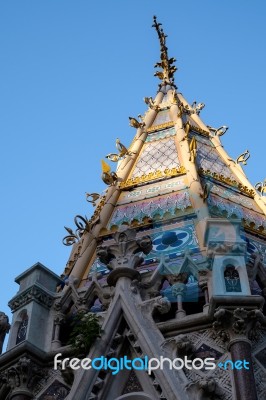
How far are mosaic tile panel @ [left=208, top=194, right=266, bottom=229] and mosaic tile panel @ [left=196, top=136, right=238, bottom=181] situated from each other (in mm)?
1913

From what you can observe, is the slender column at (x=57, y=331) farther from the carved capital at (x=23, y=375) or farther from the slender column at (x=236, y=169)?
the slender column at (x=236, y=169)

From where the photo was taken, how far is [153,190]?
19484 millimetres

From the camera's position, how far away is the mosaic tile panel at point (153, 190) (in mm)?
19109

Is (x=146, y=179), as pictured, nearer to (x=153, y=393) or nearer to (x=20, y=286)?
(x=20, y=286)

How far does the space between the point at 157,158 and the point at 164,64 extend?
9.43 m

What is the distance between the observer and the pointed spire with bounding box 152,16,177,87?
1168 inches

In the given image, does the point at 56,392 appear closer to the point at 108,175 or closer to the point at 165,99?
the point at 108,175

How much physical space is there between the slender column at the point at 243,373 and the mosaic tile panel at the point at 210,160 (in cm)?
967

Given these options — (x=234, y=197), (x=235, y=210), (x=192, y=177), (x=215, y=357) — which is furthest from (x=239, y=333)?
(x=234, y=197)

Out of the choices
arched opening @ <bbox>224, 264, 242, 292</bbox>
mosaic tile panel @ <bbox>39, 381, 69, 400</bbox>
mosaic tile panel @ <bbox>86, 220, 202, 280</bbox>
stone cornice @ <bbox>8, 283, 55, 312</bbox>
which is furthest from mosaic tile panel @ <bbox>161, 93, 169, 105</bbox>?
mosaic tile panel @ <bbox>39, 381, 69, 400</bbox>

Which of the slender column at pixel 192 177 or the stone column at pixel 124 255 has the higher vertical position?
the slender column at pixel 192 177

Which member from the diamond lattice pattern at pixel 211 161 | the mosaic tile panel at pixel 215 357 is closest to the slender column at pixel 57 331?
the mosaic tile panel at pixel 215 357

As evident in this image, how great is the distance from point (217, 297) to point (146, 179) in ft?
28.6

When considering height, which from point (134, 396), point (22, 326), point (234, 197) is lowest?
point (134, 396)
